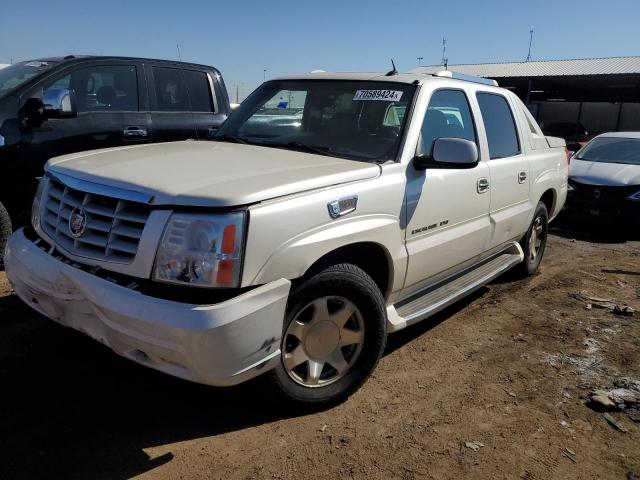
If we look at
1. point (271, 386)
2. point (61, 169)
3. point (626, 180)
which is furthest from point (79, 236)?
point (626, 180)

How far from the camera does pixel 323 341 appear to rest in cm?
300

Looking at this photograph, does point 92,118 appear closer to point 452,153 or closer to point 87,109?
point 87,109

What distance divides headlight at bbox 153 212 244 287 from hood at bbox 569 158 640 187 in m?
7.82

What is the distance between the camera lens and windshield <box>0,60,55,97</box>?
17.0 feet

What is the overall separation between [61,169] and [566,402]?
3247mm

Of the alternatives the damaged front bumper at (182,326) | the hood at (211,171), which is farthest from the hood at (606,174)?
the damaged front bumper at (182,326)

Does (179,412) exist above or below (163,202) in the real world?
below

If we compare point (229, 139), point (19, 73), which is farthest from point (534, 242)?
point (19, 73)

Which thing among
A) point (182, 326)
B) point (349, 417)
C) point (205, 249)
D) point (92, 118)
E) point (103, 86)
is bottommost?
point (349, 417)

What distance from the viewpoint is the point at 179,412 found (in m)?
3.05

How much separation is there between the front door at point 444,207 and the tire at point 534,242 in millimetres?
1375

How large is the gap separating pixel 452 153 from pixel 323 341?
54.3 inches

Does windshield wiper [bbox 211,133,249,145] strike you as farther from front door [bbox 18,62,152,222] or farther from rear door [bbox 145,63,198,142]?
rear door [bbox 145,63,198,142]

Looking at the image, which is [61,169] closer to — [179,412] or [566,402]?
[179,412]
